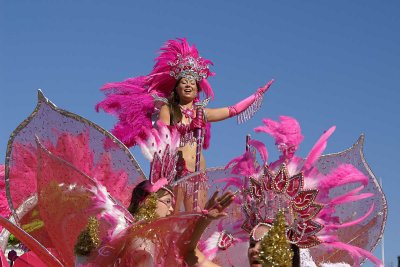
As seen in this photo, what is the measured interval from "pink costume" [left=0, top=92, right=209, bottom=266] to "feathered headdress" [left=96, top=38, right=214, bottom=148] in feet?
3.63

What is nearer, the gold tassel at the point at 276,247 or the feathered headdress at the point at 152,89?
the gold tassel at the point at 276,247

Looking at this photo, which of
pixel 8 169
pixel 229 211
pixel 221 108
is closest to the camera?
pixel 229 211

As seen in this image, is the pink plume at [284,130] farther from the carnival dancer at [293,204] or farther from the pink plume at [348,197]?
the pink plume at [348,197]

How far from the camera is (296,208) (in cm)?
375

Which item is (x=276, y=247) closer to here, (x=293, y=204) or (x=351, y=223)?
(x=293, y=204)

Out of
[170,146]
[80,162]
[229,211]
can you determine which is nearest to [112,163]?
[80,162]

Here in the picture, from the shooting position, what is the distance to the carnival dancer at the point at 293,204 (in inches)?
145

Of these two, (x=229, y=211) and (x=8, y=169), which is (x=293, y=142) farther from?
(x=8, y=169)

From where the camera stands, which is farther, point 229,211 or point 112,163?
point 112,163

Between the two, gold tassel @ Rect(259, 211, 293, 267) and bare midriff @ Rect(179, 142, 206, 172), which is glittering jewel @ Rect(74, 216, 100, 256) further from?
bare midriff @ Rect(179, 142, 206, 172)

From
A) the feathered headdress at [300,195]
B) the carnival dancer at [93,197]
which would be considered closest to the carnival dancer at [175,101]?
the carnival dancer at [93,197]

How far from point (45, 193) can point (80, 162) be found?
17.8 inches

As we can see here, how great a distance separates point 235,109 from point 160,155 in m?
2.19

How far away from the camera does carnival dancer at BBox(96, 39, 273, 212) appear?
602 centimetres
